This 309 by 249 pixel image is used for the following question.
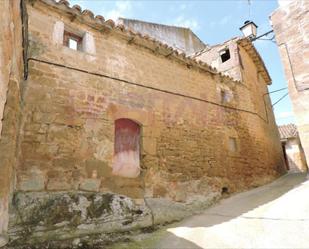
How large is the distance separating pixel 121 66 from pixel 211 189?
13.3ft

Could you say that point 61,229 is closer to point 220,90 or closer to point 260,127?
point 220,90

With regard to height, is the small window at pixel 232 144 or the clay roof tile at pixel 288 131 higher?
the clay roof tile at pixel 288 131

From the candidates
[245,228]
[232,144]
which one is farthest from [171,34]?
[245,228]

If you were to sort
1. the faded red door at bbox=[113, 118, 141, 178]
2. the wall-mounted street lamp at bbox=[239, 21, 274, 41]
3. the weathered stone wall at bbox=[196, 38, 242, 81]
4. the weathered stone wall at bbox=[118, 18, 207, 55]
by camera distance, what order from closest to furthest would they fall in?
the faded red door at bbox=[113, 118, 141, 178]
the wall-mounted street lamp at bbox=[239, 21, 274, 41]
the weathered stone wall at bbox=[196, 38, 242, 81]
the weathered stone wall at bbox=[118, 18, 207, 55]

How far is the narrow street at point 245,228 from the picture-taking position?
146 inches

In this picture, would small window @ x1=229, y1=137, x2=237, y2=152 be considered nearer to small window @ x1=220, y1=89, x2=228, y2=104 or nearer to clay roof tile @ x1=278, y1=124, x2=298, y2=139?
small window @ x1=220, y1=89, x2=228, y2=104

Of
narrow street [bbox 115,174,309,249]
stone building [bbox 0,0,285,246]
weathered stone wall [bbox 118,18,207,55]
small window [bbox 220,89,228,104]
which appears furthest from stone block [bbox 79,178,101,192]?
weathered stone wall [bbox 118,18,207,55]

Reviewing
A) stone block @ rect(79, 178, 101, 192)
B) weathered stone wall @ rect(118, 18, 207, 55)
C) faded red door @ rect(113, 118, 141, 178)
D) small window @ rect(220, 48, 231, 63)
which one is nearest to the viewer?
stone block @ rect(79, 178, 101, 192)

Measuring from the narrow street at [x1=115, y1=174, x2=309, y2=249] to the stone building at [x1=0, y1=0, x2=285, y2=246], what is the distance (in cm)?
63

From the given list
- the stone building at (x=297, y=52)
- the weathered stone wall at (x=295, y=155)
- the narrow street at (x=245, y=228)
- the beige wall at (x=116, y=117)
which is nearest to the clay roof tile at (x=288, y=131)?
the weathered stone wall at (x=295, y=155)

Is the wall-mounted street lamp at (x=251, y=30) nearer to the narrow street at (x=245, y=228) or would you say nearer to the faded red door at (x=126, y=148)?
the narrow street at (x=245, y=228)

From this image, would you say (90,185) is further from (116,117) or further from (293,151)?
(293,151)

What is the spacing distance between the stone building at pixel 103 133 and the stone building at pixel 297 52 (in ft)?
8.79

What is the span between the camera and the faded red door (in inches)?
207
